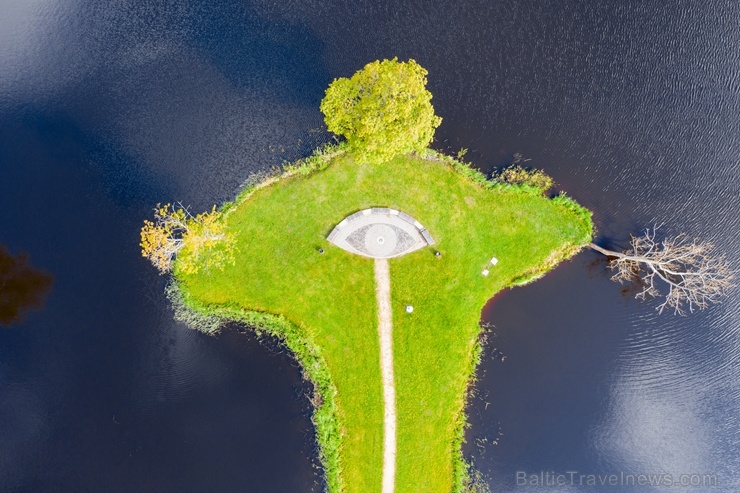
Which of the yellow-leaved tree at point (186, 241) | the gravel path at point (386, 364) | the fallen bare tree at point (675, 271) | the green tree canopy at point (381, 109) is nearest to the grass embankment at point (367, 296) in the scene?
the gravel path at point (386, 364)

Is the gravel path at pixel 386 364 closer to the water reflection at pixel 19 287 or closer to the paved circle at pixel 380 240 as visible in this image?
the paved circle at pixel 380 240

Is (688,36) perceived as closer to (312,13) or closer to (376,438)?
(312,13)

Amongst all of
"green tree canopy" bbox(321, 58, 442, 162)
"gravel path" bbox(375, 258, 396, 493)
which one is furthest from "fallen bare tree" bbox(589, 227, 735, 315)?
"green tree canopy" bbox(321, 58, 442, 162)

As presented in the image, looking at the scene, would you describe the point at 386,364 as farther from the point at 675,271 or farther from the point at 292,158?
the point at 675,271

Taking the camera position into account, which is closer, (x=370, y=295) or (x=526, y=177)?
(x=370, y=295)

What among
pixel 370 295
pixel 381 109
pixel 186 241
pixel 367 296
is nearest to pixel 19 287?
pixel 186 241

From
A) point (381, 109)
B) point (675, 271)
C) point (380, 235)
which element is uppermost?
point (381, 109)
